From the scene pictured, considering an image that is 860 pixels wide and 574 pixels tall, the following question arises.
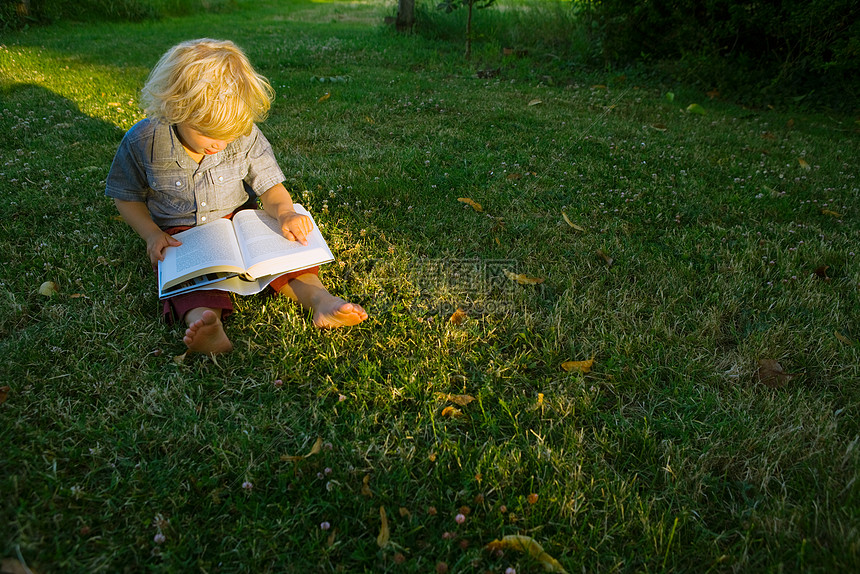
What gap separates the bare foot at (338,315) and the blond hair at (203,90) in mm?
932

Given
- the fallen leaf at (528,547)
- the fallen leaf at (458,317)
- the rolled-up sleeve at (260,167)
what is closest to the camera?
the fallen leaf at (528,547)

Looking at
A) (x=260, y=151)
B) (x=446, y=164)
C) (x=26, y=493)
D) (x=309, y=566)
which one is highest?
(x=260, y=151)

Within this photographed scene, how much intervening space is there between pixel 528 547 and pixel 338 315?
4.27 feet

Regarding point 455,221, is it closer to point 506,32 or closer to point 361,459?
point 361,459

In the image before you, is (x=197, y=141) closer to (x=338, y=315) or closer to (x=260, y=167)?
(x=260, y=167)

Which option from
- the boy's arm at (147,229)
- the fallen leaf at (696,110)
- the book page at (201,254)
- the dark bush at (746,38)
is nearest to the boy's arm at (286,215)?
the book page at (201,254)

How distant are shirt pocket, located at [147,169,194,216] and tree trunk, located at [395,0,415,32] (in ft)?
27.6

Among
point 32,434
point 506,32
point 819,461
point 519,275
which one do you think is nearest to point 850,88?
point 506,32

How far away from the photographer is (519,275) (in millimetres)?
3025

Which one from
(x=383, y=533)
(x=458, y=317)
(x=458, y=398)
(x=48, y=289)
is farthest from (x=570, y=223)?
(x=48, y=289)

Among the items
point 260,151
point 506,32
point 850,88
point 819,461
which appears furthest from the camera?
point 506,32

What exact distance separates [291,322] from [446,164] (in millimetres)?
2348

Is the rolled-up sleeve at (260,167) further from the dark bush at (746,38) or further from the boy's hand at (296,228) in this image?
the dark bush at (746,38)

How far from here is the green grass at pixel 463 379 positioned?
1.68m
